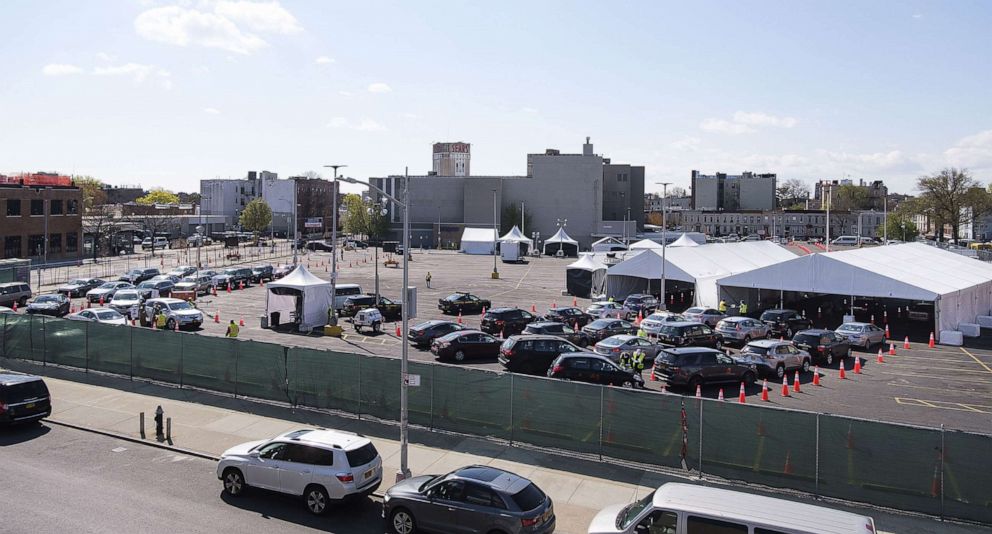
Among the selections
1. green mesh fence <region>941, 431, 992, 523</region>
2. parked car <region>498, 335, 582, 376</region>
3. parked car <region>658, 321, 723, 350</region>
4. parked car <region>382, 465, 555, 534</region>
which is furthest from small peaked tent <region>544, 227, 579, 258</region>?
parked car <region>382, 465, 555, 534</region>

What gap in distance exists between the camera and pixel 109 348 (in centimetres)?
2625

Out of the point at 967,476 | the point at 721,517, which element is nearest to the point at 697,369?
the point at 967,476

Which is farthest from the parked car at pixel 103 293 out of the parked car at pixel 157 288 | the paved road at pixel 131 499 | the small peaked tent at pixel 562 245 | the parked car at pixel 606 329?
the small peaked tent at pixel 562 245

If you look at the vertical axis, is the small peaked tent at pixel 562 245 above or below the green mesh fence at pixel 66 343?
above

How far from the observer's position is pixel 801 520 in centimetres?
1096

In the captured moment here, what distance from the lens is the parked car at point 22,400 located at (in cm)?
1970

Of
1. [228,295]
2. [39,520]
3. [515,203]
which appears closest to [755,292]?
[228,295]

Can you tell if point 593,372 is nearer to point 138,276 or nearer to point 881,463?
point 881,463

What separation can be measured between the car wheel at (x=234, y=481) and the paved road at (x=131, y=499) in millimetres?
211

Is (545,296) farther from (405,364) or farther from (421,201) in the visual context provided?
(421,201)

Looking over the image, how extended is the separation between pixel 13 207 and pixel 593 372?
74.1 m

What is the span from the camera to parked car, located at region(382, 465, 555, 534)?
12.7 m

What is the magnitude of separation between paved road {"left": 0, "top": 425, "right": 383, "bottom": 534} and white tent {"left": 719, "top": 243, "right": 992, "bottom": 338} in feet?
108

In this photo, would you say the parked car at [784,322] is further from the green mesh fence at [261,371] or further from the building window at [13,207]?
the building window at [13,207]
